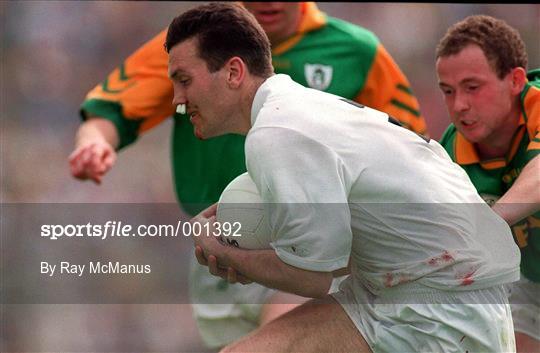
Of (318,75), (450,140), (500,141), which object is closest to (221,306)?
(318,75)

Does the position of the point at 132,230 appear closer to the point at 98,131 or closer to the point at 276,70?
the point at 98,131

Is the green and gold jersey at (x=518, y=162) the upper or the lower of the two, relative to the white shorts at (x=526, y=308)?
upper

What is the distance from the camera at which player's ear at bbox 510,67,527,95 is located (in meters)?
3.00

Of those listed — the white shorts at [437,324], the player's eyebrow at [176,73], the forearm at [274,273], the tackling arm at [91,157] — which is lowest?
the tackling arm at [91,157]

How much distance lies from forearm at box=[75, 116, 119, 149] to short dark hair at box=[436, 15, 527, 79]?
120 centimetres

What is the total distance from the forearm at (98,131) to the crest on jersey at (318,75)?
692mm

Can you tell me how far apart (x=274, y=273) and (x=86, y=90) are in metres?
3.87

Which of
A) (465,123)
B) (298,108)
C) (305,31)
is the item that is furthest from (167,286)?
(298,108)

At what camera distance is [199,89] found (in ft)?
8.35

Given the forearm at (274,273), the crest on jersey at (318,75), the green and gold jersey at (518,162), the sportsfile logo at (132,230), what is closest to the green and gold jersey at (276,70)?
the crest on jersey at (318,75)

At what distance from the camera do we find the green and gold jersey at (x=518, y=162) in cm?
291

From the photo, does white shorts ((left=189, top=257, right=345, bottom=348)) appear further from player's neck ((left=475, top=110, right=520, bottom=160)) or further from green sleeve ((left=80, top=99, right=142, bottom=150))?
player's neck ((left=475, top=110, right=520, bottom=160))

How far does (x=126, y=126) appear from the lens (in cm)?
381

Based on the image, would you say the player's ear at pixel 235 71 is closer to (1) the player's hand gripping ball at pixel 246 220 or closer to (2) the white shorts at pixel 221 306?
(1) the player's hand gripping ball at pixel 246 220
